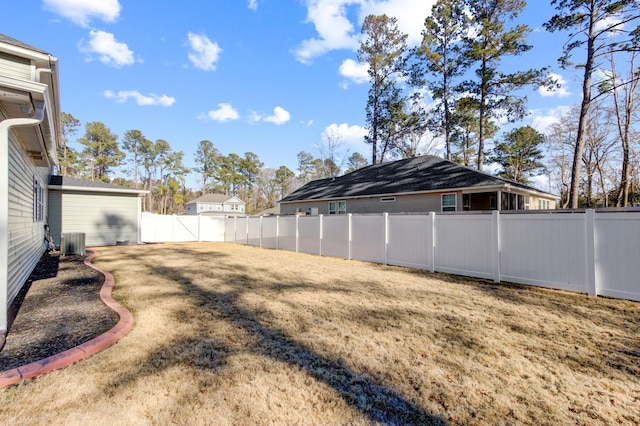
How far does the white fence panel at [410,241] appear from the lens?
25.5 feet

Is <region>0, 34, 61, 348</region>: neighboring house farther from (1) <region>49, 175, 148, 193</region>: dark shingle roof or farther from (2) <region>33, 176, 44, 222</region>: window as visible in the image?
(1) <region>49, 175, 148, 193</region>: dark shingle roof

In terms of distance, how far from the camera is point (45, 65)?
544cm

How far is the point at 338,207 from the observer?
Answer: 18.1m

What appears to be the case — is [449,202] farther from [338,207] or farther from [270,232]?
[270,232]

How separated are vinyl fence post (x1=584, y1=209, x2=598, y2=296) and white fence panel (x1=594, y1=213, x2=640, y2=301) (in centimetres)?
4

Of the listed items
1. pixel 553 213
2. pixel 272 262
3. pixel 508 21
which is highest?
pixel 508 21

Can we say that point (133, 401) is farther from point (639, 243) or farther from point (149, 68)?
point (149, 68)

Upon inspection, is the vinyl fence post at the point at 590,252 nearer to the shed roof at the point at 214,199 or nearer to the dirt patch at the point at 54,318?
the dirt patch at the point at 54,318

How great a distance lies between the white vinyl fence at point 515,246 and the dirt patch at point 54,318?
688cm

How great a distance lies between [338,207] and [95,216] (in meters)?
12.5

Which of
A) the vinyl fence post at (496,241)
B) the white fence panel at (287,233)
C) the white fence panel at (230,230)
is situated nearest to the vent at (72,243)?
the white fence panel at (287,233)

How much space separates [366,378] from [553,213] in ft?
17.8

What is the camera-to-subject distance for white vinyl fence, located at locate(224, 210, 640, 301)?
4965 mm

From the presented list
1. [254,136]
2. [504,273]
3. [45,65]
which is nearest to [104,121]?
[254,136]
